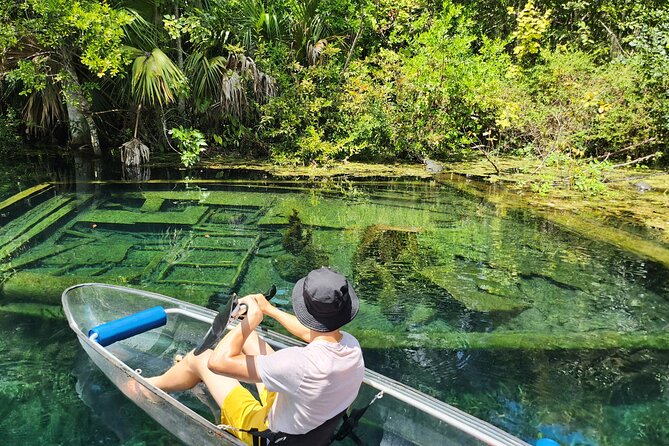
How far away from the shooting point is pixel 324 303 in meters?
1.93

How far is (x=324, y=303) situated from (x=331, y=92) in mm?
7772

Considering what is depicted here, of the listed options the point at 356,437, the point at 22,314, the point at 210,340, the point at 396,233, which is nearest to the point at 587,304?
the point at 396,233

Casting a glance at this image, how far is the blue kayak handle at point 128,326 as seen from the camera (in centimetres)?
295

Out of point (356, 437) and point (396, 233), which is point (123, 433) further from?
point (396, 233)

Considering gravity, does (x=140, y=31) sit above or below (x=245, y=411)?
above

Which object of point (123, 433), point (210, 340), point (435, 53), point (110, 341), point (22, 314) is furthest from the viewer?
point (435, 53)

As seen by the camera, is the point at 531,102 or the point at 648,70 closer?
the point at 648,70

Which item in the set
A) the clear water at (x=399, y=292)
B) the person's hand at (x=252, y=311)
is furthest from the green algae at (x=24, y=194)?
the person's hand at (x=252, y=311)

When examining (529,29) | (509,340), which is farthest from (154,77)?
(529,29)

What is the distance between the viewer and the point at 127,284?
4.34 metres

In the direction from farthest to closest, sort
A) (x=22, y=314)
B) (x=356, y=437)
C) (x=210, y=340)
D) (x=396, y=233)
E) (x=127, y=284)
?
(x=396, y=233)
(x=127, y=284)
(x=22, y=314)
(x=210, y=340)
(x=356, y=437)

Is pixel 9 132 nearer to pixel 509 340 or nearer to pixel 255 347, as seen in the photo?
pixel 255 347

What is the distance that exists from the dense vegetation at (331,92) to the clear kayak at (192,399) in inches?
193

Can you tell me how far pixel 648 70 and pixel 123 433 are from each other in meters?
9.27
